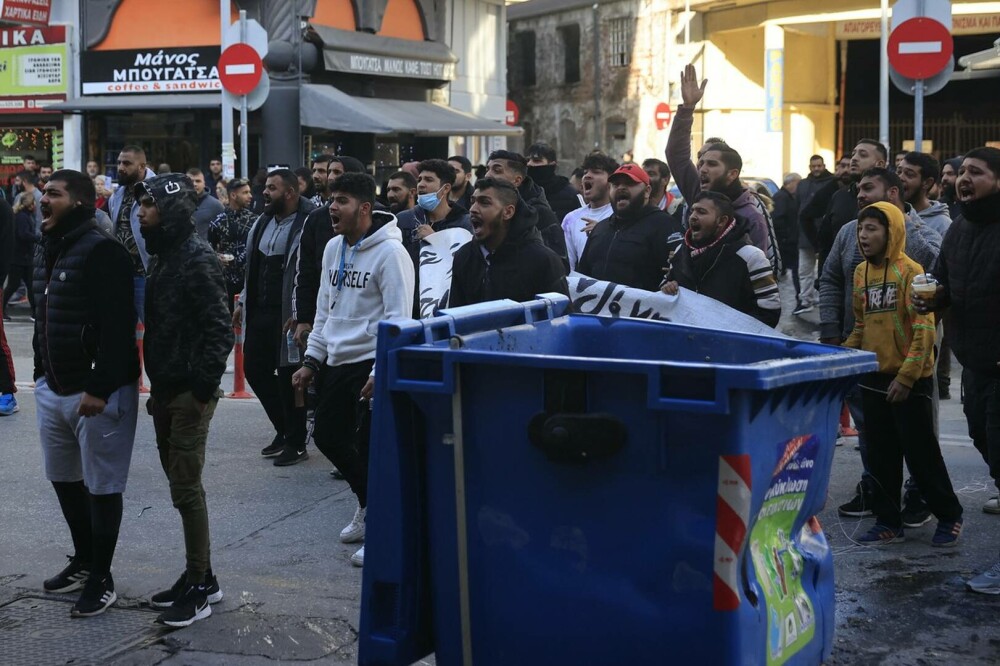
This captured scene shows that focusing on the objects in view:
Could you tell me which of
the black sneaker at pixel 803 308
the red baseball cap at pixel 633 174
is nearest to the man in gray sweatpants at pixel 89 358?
the red baseball cap at pixel 633 174

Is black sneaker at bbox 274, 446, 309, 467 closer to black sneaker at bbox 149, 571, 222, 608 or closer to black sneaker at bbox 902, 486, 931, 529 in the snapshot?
black sneaker at bbox 149, 571, 222, 608

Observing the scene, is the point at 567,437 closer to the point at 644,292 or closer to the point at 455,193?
the point at 644,292

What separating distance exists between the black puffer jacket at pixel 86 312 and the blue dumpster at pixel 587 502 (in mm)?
2028

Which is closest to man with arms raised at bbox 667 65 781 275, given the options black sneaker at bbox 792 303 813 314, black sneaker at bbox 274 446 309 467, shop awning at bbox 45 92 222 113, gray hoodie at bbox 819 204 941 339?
gray hoodie at bbox 819 204 941 339

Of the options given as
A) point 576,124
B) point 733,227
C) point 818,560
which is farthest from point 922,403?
point 576,124

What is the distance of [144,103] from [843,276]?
18.9m

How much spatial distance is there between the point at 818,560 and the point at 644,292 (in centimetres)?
260

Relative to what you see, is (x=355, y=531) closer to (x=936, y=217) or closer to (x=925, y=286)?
(x=925, y=286)

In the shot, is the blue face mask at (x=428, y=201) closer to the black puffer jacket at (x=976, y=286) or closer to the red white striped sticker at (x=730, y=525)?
the black puffer jacket at (x=976, y=286)

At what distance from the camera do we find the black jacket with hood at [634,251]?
7.80 metres

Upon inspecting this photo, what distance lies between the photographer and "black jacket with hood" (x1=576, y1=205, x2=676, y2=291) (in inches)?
307

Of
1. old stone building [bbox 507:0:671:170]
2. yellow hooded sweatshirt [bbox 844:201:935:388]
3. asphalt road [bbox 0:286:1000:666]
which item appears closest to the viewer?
asphalt road [bbox 0:286:1000:666]

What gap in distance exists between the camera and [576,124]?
134 ft

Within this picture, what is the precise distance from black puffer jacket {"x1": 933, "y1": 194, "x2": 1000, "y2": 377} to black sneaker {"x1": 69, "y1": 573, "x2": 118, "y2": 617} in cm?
397
